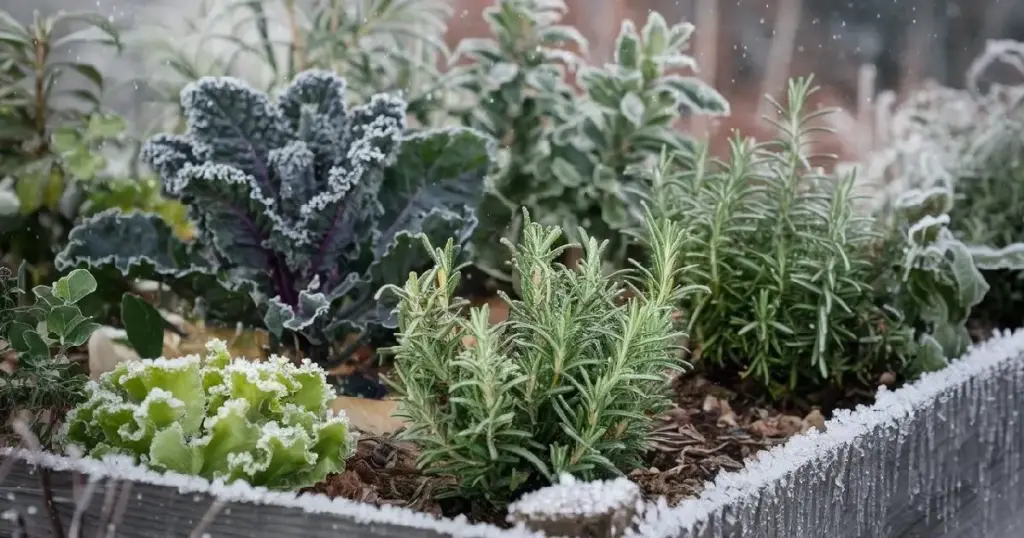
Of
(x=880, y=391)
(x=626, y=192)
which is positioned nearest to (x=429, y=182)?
(x=626, y=192)

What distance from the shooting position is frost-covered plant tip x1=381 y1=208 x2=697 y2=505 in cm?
67

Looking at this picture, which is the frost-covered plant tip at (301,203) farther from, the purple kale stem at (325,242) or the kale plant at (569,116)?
the kale plant at (569,116)

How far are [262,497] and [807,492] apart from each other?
0.43m

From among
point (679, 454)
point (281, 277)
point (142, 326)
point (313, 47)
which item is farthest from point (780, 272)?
point (313, 47)

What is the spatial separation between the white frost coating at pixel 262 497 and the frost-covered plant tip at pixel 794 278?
495mm

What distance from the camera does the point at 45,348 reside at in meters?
0.71

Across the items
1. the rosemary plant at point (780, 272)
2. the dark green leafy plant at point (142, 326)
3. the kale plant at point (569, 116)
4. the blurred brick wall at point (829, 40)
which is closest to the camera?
the dark green leafy plant at point (142, 326)

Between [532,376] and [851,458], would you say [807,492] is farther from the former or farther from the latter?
[532,376]

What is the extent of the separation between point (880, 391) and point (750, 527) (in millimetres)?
319

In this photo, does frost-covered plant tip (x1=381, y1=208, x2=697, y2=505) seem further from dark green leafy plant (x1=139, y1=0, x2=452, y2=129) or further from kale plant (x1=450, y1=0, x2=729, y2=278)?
dark green leafy plant (x1=139, y1=0, x2=452, y2=129)

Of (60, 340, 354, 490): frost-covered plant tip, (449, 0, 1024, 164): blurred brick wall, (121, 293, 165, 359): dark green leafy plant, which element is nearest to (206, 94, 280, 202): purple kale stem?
(121, 293, 165, 359): dark green leafy plant

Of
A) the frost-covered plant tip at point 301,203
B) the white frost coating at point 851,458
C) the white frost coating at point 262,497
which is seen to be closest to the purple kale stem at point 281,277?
the frost-covered plant tip at point 301,203

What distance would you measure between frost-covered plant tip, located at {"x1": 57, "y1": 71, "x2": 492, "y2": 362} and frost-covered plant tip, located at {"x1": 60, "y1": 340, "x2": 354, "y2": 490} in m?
0.20

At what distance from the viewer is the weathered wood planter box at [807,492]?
0.59 meters
